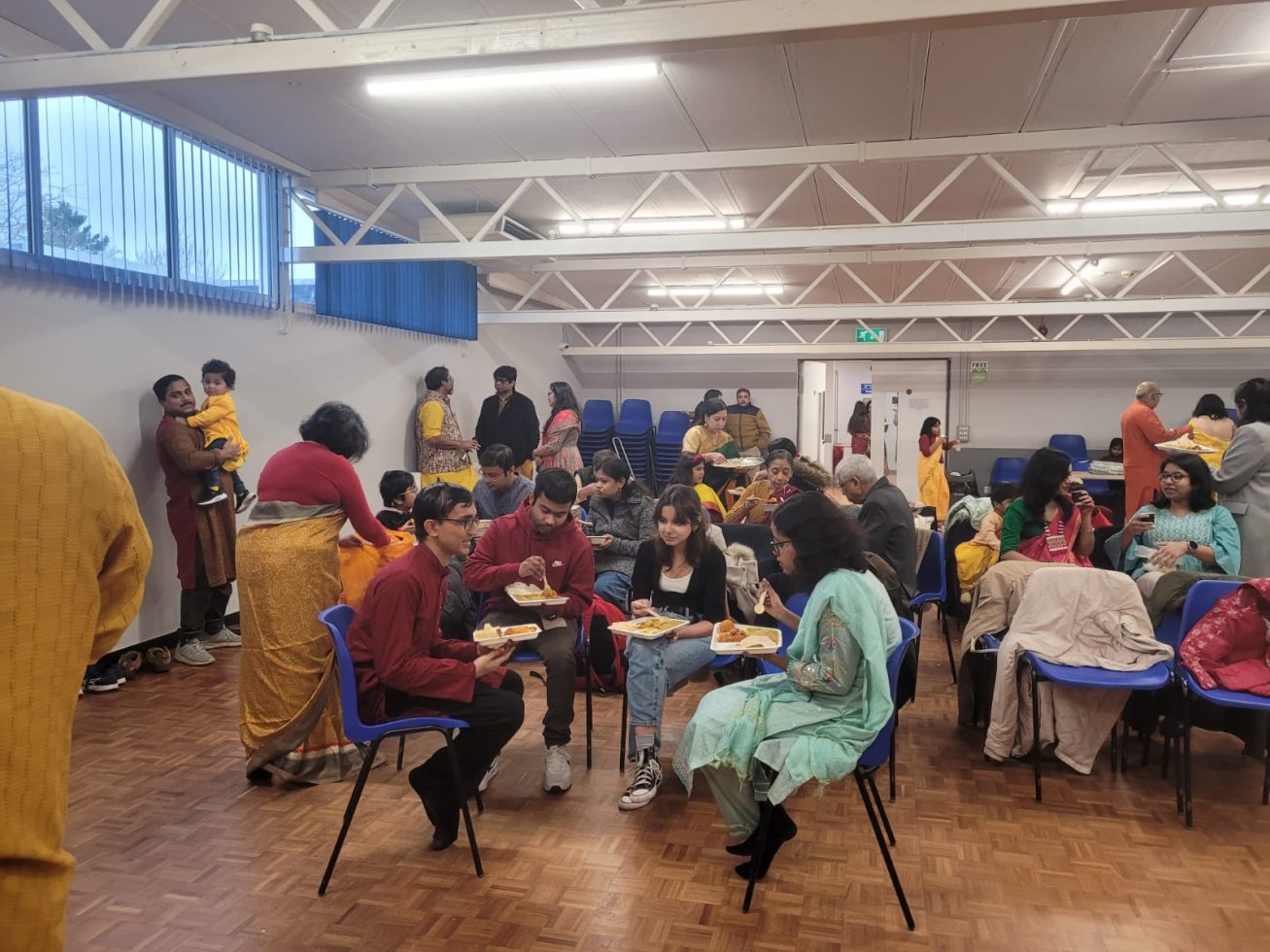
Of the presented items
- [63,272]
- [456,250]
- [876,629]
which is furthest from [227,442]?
[876,629]

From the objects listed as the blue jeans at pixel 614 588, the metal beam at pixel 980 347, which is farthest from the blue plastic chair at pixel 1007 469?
the blue jeans at pixel 614 588

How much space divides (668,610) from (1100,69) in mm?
3384

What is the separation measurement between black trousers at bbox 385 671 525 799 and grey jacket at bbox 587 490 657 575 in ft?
5.49

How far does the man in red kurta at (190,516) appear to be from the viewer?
4.88 meters

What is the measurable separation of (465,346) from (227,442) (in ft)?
15.3

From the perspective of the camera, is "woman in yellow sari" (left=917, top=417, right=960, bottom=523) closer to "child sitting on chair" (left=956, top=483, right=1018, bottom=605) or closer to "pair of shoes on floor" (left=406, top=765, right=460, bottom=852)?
"child sitting on chair" (left=956, top=483, right=1018, bottom=605)

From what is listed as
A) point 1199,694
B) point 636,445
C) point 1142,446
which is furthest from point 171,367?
point 636,445

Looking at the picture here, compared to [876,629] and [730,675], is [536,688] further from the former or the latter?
[876,629]

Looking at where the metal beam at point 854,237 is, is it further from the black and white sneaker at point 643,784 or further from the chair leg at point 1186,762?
the black and white sneaker at point 643,784

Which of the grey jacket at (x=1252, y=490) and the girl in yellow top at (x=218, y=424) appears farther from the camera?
the girl in yellow top at (x=218, y=424)

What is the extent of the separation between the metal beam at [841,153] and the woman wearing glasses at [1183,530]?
2143 millimetres

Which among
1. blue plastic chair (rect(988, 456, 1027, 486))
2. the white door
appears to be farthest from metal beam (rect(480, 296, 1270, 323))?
Answer: the white door

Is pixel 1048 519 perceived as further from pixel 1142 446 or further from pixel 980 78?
pixel 1142 446

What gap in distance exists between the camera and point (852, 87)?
4.53 meters
